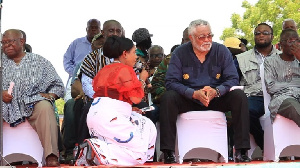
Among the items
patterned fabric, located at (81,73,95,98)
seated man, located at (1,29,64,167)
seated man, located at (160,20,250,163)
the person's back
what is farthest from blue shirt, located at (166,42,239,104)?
the person's back

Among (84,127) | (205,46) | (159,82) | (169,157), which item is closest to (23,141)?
(84,127)

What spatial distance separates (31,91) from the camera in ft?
21.3

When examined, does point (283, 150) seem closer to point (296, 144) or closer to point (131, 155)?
point (296, 144)

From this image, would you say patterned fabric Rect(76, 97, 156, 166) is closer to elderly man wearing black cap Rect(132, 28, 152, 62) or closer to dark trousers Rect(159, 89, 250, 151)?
dark trousers Rect(159, 89, 250, 151)

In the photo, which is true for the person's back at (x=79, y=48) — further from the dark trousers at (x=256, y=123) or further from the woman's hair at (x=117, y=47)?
the dark trousers at (x=256, y=123)

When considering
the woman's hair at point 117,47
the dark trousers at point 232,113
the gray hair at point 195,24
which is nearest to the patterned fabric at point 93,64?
the woman's hair at point 117,47

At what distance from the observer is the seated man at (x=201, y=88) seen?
6.13 meters

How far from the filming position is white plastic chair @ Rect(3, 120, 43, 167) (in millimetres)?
6410

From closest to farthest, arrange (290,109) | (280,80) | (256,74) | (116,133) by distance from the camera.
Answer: (116,133) < (290,109) < (280,80) < (256,74)

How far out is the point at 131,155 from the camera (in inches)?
223

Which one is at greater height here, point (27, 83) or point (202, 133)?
point (27, 83)

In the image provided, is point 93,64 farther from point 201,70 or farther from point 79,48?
point 79,48

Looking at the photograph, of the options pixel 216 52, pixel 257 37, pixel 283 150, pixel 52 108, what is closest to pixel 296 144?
pixel 283 150

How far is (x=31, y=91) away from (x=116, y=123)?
130 centimetres
